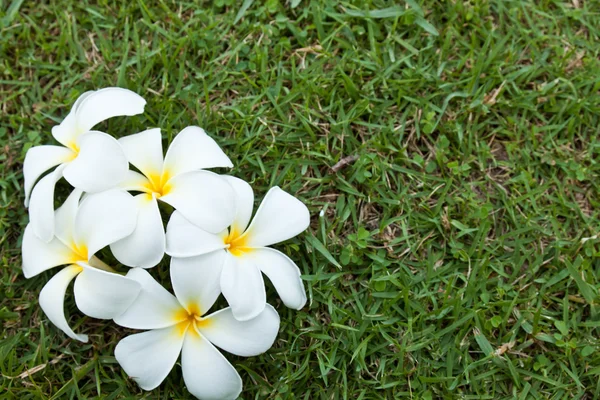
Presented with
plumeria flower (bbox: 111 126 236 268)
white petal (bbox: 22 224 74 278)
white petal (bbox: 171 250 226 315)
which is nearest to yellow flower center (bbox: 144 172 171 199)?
plumeria flower (bbox: 111 126 236 268)

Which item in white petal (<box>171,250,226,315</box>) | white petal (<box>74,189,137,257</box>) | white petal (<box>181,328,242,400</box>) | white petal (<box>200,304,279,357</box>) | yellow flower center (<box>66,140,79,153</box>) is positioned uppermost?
yellow flower center (<box>66,140,79,153</box>)

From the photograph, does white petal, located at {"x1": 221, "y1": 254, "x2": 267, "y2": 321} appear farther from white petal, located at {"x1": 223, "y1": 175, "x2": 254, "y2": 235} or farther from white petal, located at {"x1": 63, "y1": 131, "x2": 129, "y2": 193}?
white petal, located at {"x1": 63, "y1": 131, "x2": 129, "y2": 193}

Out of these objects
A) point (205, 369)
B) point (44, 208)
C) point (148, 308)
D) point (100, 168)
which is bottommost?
point (205, 369)

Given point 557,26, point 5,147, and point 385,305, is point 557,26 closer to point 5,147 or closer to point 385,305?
point 385,305

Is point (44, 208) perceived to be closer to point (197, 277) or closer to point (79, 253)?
point (79, 253)

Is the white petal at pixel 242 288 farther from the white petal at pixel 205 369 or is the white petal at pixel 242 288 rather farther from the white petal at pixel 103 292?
the white petal at pixel 103 292

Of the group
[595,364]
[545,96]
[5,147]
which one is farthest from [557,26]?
[5,147]

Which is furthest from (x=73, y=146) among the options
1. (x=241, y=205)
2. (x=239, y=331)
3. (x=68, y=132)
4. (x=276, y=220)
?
(x=239, y=331)
